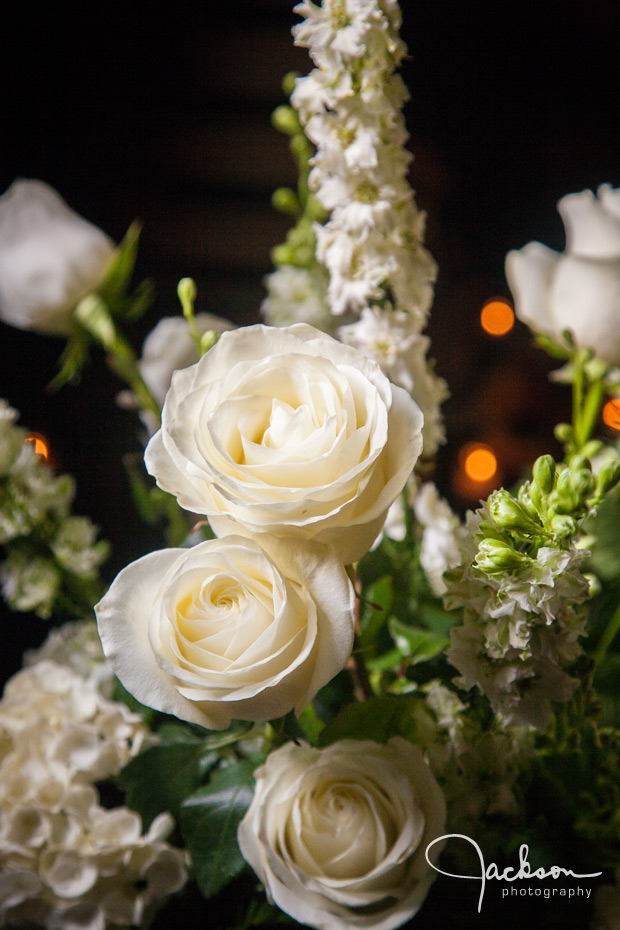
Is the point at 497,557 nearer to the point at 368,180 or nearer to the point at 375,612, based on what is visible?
the point at 375,612

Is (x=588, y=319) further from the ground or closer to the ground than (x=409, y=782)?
further from the ground

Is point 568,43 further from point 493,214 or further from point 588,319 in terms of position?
point 588,319

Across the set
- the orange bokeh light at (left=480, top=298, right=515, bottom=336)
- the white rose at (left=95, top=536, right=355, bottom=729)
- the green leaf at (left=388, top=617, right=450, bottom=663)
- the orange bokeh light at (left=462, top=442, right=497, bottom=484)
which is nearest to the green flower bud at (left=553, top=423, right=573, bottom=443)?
the green leaf at (left=388, top=617, right=450, bottom=663)

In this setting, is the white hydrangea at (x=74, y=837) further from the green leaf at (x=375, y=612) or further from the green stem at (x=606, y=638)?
the green stem at (x=606, y=638)

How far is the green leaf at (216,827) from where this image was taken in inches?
14.3

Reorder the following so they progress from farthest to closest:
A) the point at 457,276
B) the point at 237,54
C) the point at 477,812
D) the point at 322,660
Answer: the point at 457,276
the point at 237,54
the point at 477,812
the point at 322,660

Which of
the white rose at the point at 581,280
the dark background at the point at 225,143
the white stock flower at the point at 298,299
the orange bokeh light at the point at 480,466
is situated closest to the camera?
the white rose at the point at 581,280

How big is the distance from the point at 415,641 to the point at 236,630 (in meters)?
0.20

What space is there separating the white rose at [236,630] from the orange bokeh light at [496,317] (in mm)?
934

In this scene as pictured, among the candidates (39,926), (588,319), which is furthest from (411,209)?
(39,926)

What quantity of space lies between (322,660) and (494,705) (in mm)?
97

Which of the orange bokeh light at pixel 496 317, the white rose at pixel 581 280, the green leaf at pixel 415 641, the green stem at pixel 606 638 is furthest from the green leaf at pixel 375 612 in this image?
the orange bokeh light at pixel 496 317

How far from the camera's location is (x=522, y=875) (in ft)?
1.26

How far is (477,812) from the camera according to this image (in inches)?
15.0
